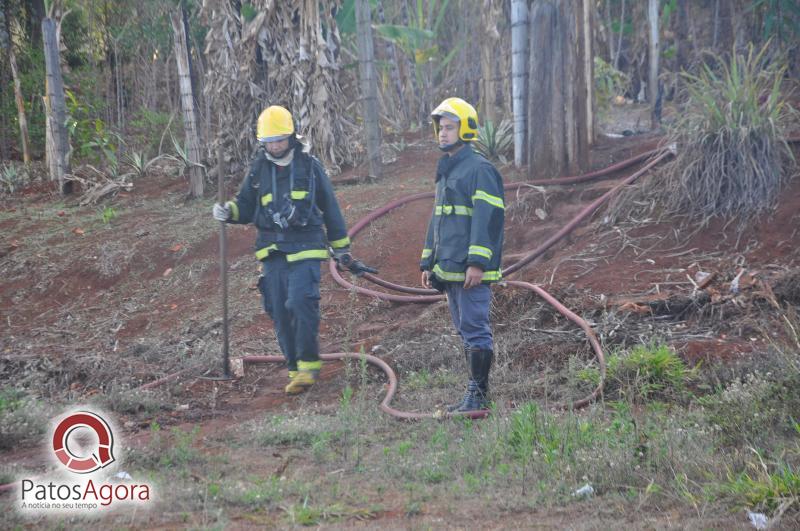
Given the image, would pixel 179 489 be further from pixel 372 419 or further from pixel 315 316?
pixel 315 316

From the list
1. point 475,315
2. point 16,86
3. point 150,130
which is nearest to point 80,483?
point 475,315

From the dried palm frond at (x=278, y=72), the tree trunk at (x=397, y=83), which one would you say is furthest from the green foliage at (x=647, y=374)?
the tree trunk at (x=397, y=83)

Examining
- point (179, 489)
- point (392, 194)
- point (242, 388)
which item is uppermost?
point (392, 194)

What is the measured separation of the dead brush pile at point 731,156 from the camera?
26.8ft

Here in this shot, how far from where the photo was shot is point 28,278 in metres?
10.7

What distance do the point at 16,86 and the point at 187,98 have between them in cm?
490

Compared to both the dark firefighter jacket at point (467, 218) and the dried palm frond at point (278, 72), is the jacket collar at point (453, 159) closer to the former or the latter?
the dark firefighter jacket at point (467, 218)

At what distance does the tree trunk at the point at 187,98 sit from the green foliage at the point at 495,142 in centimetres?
407

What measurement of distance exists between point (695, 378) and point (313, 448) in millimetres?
2675

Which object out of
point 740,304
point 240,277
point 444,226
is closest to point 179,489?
point 444,226

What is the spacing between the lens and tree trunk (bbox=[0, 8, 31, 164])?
1559cm

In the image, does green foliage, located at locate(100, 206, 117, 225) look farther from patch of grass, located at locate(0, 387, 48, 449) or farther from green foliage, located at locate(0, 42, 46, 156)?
patch of grass, located at locate(0, 387, 48, 449)

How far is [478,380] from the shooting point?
5984 millimetres

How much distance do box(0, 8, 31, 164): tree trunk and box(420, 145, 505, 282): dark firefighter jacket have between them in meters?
12.0
